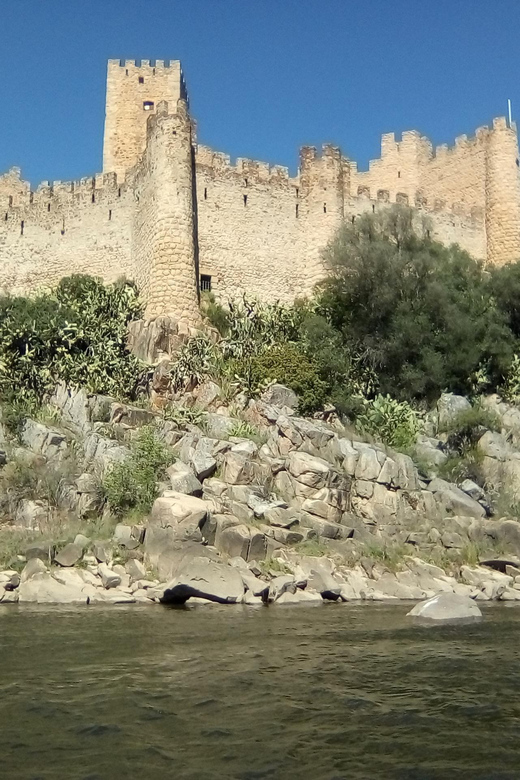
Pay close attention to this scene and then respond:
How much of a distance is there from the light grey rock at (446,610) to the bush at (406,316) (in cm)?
1385

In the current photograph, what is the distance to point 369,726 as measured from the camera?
8.12 metres

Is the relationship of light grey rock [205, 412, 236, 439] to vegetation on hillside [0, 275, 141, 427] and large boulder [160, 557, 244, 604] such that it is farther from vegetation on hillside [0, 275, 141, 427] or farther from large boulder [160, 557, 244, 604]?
large boulder [160, 557, 244, 604]

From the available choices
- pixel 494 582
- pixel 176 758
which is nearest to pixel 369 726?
pixel 176 758

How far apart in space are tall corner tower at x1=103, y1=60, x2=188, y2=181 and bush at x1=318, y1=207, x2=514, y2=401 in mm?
12768

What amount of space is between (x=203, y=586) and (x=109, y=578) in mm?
Answer: 2353

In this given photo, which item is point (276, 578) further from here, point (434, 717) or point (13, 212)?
point (13, 212)

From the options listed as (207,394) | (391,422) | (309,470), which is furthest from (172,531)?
(391,422)

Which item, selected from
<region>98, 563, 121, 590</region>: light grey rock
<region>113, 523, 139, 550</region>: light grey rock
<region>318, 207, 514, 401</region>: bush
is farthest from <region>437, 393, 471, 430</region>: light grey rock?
<region>98, 563, 121, 590</region>: light grey rock

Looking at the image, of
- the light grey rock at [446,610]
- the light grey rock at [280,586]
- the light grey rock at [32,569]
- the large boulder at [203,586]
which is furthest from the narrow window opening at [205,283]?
the light grey rock at [446,610]

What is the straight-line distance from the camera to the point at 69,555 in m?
A: 19.0

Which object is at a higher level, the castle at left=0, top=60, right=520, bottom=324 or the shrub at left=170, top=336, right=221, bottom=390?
the castle at left=0, top=60, right=520, bottom=324

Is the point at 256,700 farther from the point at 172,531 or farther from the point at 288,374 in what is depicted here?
the point at 288,374

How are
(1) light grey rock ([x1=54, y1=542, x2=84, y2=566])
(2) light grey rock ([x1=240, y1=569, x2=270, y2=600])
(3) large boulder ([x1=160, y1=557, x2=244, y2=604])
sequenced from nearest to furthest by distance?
(3) large boulder ([x1=160, y1=557, x2=244, y2=604]) → (2) light grey rock ([x1=240, y1=569, x2=270, y2=600]) → (1) light grey rock ([x1=54, y1=542, x2=84, y2=566])

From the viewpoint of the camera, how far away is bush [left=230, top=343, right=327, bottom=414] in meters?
26.6
